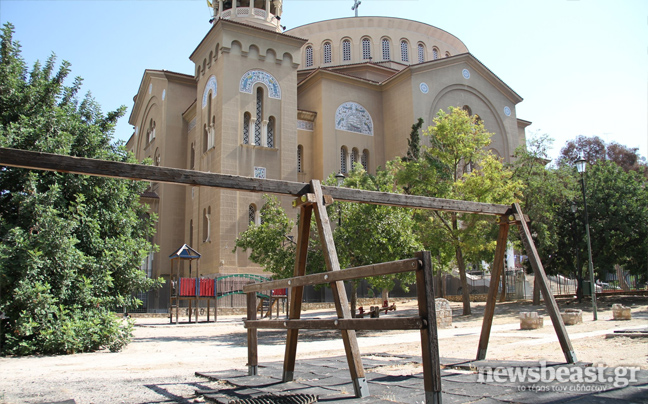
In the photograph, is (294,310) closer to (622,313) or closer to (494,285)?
(494,285)

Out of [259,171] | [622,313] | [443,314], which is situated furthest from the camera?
[259,171]

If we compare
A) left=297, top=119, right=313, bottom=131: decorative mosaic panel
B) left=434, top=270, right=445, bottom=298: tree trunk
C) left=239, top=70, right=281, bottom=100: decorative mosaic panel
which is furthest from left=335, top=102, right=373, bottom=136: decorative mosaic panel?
left=434, top=270, right=445, bottom=298: tree trunk

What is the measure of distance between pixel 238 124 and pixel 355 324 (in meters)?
24.7

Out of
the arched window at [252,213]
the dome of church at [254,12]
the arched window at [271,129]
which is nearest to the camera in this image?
the arched window at [252,213]

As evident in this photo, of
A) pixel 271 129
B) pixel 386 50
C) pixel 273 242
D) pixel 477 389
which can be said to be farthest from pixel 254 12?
pixel 477 389

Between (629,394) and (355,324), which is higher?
(355,324)

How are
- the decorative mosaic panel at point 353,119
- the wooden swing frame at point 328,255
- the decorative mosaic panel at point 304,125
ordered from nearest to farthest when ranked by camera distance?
the wooden swing frame at point 328,255 → the decorative mosaic panel at point 304,125 → the decorative mosaic panel at point 353,119

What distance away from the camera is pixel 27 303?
10.8 meters

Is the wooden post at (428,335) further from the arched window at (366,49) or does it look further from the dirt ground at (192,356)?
the arched window at (366,49)

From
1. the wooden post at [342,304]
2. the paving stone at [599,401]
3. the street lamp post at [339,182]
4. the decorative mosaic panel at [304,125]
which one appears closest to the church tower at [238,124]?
the decorative mosaic panel at [304,125]

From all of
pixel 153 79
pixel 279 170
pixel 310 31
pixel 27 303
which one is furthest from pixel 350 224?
pixel 310 31

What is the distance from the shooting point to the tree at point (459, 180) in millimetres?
20422

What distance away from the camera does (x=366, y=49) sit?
42938 millimetres

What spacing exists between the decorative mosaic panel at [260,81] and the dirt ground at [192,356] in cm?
1509
